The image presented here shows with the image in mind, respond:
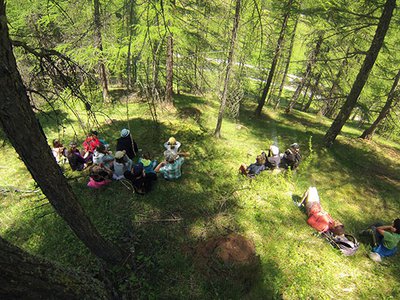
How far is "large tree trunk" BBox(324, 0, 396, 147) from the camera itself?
337 inches

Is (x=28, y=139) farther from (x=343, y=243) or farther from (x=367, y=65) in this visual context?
(x=367, y=65)

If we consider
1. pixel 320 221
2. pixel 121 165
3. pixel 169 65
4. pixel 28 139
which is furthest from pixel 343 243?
pixel 169 65

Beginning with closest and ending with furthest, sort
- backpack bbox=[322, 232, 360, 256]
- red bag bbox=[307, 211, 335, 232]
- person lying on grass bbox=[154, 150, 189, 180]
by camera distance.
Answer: backpack bbox=[322, 232, 360, 256], red bag bbox=[307, 211, 335, 232], person lying on grass bbox=[154, 150, 189, 180]

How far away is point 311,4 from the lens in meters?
12.4

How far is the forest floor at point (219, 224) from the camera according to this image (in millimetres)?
4938

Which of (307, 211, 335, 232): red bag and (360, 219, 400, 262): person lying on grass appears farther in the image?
(307, 211, 335, 232): red bag

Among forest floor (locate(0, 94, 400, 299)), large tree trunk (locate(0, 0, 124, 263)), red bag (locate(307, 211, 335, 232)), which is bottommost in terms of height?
forest floor (locate(0, 94, 400, 299))

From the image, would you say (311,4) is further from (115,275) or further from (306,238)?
(115,275)

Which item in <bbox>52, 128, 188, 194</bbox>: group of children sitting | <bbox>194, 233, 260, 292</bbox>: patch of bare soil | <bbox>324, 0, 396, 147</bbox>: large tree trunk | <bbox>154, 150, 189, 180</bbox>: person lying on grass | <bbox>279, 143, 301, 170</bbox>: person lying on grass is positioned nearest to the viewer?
<bbox>194, 233, 260, 292</bbox>: patch of bare soil

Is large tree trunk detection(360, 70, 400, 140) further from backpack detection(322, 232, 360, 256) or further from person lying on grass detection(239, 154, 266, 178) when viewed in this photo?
backpack detection(322, 232, 360, 256)

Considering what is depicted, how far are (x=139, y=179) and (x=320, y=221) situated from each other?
5135 mm

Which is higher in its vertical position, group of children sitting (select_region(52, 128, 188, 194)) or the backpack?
group of children sitting (select_region(52, 128, 188, 194))

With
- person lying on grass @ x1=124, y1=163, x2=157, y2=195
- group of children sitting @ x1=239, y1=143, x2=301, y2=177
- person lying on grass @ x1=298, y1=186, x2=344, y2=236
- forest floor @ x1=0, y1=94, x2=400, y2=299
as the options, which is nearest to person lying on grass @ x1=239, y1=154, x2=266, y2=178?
group of children sitting @ x1=239, y1=143, x2=301, y2=177

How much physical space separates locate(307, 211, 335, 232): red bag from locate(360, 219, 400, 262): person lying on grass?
1176mm
